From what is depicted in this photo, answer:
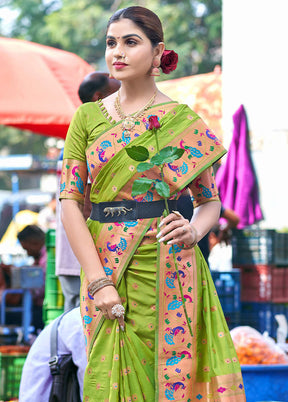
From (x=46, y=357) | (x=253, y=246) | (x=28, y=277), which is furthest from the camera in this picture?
(x=253, y=246)

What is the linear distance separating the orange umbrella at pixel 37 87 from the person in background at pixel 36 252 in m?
1.02

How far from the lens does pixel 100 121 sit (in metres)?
2.52

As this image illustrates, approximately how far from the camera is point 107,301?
2.36 meters

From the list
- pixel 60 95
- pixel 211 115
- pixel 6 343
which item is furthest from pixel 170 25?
pixel 6 343

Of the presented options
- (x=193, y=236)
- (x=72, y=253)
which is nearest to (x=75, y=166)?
(x=193, y=236)

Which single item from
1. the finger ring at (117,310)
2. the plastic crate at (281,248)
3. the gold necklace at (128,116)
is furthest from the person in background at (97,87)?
the plastic crate at (281,248)

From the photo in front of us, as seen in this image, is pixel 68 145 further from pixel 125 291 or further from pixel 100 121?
pixel 125 291

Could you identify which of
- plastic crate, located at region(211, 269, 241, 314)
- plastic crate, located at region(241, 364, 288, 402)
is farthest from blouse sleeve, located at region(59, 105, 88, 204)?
plastic crate, located at region(211, 269, 241, 314)

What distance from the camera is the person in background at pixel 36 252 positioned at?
7.01 metres

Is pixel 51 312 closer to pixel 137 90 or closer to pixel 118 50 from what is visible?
pixel 137 90

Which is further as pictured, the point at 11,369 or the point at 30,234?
the point at 30,234

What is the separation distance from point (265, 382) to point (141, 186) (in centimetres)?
218

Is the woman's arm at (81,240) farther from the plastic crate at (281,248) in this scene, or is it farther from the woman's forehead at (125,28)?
the plastic crate at (281,248)

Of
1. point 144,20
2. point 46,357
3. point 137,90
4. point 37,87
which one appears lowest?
point 46,357
